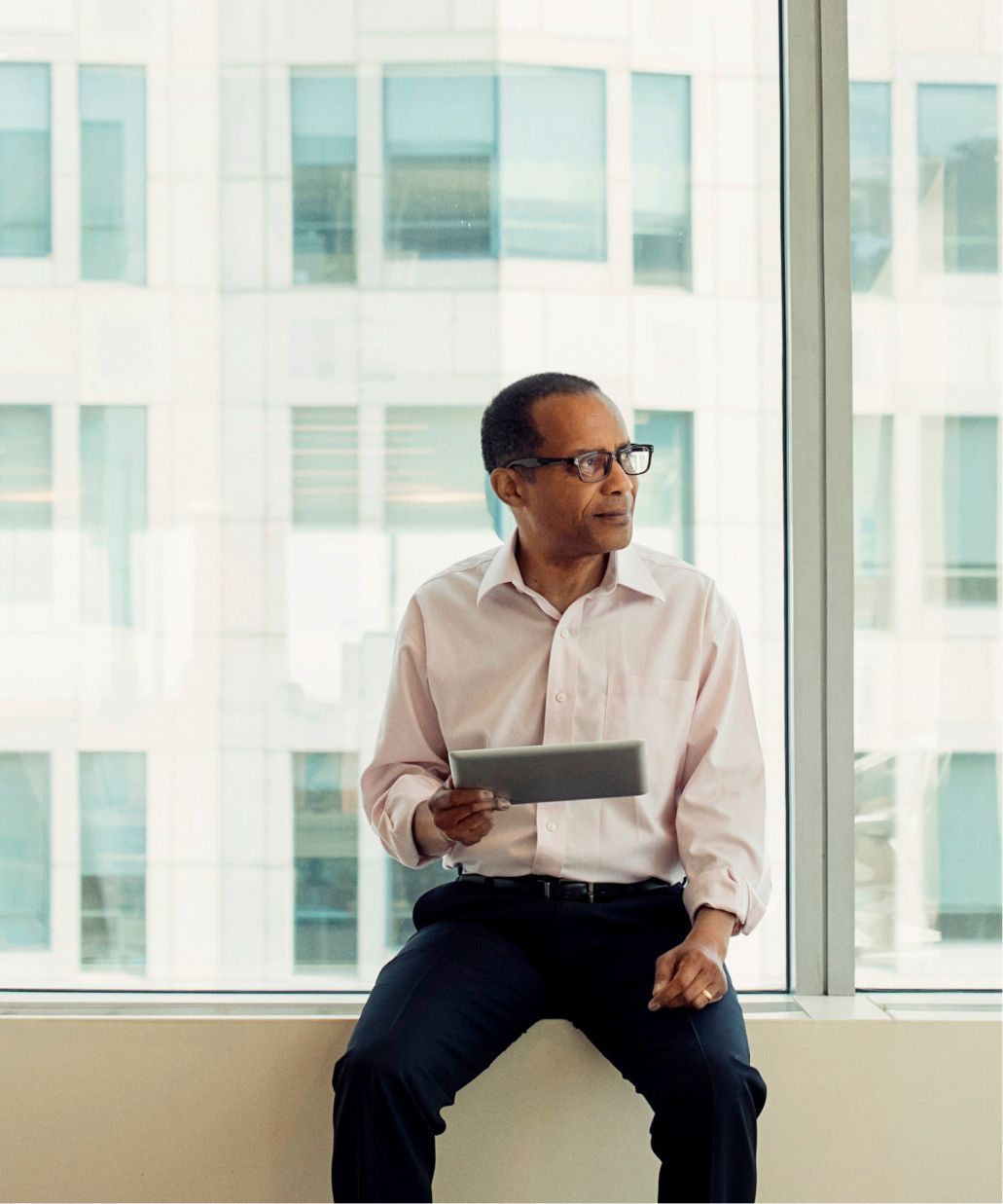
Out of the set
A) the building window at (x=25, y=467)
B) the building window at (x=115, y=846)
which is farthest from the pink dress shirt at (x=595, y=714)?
the building window at (x=25, y=467)

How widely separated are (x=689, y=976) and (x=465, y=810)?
377mm

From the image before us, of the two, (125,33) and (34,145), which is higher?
(125,33)

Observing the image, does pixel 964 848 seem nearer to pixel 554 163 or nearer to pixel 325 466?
pixel 325 466

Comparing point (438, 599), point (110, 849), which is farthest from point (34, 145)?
point (110, 849)

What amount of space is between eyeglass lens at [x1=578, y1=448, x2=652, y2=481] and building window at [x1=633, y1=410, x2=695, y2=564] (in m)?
0.35

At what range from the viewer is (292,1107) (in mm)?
1947

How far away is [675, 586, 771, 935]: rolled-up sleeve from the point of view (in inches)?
69.5

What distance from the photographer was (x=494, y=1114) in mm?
1902

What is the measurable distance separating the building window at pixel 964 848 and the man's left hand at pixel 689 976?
0.75 m

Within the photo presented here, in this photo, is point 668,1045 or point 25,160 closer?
point 668,1045

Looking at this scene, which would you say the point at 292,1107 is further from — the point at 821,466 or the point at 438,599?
the point at 821,466

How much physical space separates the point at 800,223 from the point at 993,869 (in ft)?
4.04

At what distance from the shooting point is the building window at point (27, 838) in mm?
2230

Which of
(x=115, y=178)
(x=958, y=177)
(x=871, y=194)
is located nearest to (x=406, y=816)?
(x=115, y=178)
